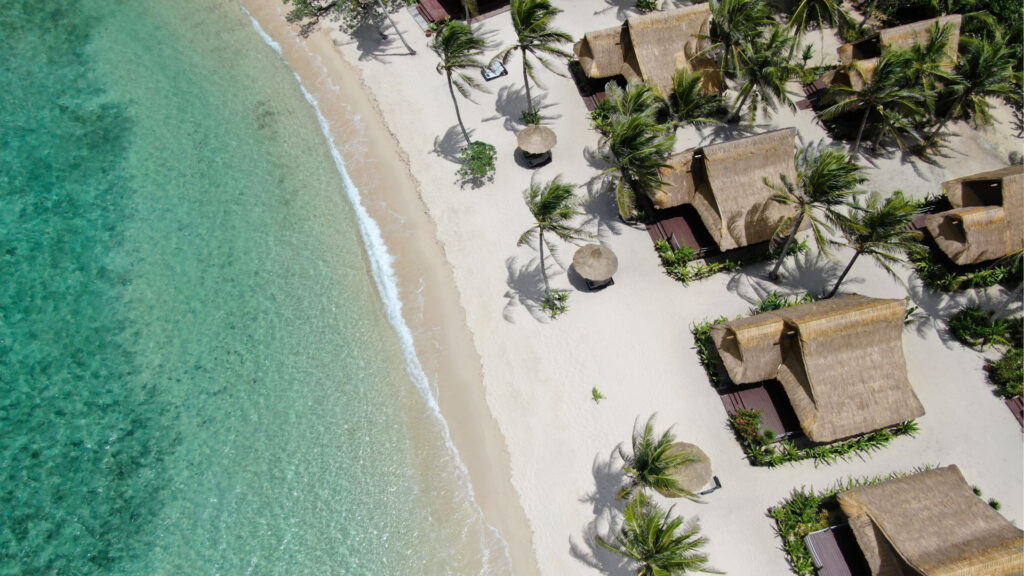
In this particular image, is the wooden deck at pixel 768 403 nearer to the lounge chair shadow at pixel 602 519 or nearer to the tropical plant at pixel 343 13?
the lounge chair shadow at pixel 602 519

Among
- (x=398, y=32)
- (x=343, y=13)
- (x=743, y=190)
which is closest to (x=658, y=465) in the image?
(x=743, y=190)

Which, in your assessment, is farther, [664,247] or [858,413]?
[664,247]

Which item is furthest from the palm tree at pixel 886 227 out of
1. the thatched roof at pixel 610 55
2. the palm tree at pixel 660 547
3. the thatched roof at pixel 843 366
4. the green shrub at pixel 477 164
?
the green shrub at pixel 477 164

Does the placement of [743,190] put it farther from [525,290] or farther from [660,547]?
[660,547]

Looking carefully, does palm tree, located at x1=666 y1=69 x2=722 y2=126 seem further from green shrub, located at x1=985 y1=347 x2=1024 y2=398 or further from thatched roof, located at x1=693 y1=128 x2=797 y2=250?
green shrub, located at x1=985 y1=347 x2=1024 y2=398

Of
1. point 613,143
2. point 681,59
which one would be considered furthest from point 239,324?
point 681,59

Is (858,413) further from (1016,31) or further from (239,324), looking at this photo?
(239,324)

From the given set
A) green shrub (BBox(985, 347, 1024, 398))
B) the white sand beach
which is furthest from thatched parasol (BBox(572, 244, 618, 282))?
green shrub (BBox(985, 347, 1024, 398))
